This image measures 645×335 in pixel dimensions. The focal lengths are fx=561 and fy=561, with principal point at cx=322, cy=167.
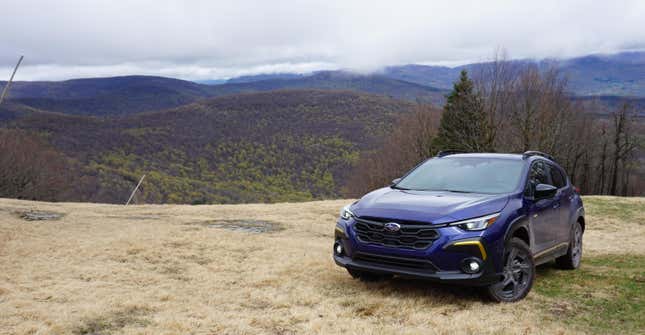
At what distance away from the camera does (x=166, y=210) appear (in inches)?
686

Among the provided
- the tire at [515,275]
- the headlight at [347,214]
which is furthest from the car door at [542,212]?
the headlight at [347,214]

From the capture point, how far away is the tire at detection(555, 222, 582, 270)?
8.49 m

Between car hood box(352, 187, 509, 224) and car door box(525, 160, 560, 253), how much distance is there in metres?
0.62

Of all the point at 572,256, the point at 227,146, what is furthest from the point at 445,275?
the point at 227,146

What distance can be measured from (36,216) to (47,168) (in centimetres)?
4641

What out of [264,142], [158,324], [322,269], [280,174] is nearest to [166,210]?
[322,269]

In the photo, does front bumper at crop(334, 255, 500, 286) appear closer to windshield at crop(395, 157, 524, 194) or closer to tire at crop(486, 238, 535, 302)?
tire at crop(486, 238, 535, 302)

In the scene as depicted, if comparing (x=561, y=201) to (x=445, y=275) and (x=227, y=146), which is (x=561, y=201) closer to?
(x=445, y=275)

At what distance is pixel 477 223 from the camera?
607 cm

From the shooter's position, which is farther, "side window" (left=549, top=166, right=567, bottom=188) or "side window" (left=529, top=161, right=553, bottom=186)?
"side window" (left=549, top=166, right=567, bottom=188)

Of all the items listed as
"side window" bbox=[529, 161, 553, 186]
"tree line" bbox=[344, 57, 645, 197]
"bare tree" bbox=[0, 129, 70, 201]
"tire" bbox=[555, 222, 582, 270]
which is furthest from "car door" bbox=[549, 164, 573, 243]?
"bare tree" bbox=[0, 129, 70, 201]

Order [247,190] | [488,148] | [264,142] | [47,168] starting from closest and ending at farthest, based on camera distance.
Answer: [488,148] < [47,168] < [247,190] < [264,142]

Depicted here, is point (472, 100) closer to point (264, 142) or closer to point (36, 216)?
point (36, 216)

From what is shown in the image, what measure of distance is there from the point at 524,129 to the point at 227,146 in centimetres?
9820
